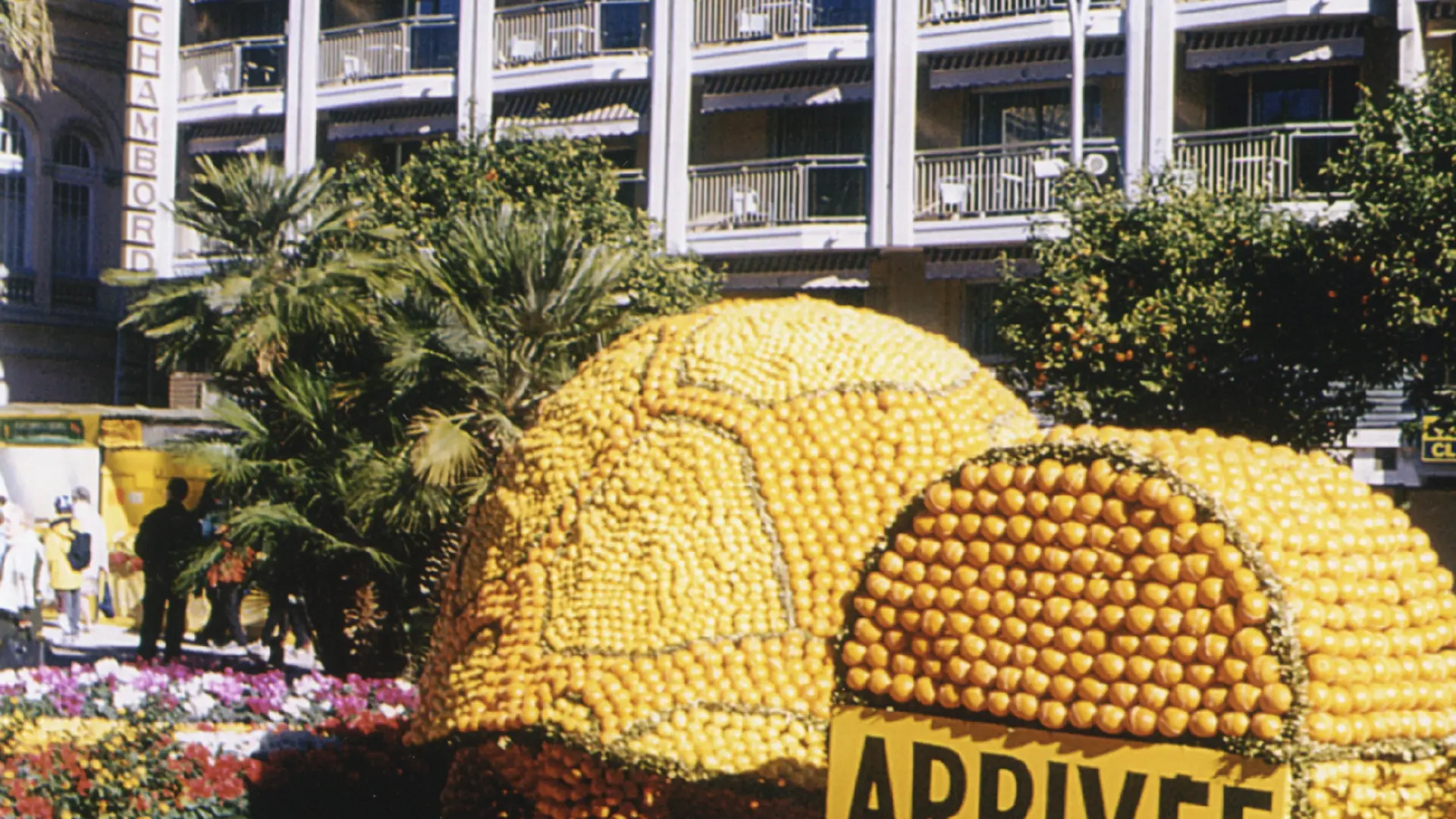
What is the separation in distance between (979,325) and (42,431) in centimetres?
1148

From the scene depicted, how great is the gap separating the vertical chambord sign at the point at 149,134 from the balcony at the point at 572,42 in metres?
6.17

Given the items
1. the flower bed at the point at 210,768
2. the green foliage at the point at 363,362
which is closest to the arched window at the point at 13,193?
the green foliage at the point at 363,362

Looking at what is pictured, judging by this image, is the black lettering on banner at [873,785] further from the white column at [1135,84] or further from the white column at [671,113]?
the white column at [671,113]

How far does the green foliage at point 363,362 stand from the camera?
30.1ft

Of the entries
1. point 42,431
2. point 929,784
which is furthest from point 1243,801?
point 42,431

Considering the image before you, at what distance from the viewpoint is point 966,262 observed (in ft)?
77.2

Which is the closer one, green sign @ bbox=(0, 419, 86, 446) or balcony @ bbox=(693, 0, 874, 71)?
green sign @ bbox=(0, 419, 86, 446)

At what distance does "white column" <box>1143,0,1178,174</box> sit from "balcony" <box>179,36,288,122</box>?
541 inches

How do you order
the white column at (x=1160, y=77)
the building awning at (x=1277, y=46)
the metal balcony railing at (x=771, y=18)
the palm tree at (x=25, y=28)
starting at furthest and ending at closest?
the metal balcony railing at (x=771, y=18) → the white column at (x=1160, y=77) → the building awning at (x=1277, y=46) → the palm tree at (x=25, y=28)

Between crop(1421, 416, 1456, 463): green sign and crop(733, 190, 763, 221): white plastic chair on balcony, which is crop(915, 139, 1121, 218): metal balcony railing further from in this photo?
crop(1421, 416, 1456, 463): green sign

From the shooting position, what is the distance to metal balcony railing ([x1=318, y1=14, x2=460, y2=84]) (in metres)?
27.9

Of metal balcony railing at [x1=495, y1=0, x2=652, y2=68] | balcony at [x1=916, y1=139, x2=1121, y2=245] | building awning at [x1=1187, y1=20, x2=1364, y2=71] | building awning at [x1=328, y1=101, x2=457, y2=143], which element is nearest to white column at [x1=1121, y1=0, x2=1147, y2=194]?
balcony at [x1=916, y1=139, x2=1121, y2=245]

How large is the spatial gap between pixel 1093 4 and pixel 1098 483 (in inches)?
773

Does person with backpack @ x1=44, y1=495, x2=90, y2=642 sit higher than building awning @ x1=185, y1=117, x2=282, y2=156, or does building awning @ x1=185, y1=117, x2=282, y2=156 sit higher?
building awning @ x1=185, y1=117, x2=282, y2=156
